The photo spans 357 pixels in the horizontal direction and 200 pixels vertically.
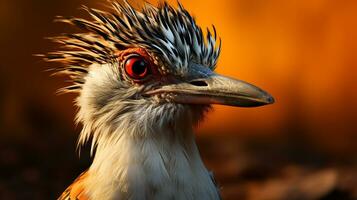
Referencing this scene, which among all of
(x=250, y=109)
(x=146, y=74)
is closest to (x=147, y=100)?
(x=146, y=74)

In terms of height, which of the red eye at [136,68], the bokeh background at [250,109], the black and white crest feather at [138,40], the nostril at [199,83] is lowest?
the bokeh background at [250,109]

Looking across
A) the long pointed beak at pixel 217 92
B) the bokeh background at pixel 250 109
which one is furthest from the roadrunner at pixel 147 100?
the bokeh background at pixel 250 109

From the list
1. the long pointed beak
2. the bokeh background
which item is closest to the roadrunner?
the long pointed beak

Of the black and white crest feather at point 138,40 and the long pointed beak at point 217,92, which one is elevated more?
the black and white crest feather at point 138,40

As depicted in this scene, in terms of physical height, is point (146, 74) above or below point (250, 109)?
above

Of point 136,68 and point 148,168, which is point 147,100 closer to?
point 136,68

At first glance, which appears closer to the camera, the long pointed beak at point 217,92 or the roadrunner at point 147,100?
the long pointed beak at point 217,92

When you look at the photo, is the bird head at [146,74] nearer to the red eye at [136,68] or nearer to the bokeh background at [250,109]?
the red eye at [136,68]

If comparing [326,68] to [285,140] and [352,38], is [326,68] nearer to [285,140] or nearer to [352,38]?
[352,38]
